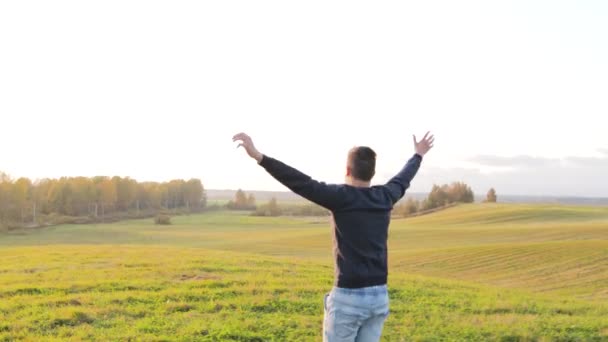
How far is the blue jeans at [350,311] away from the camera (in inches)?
202

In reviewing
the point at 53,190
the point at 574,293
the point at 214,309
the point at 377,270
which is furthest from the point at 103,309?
the point at 53,190

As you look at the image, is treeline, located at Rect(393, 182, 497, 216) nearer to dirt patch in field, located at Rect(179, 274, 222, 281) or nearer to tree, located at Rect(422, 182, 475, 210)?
tree, located at Rect(422, 182, 475, 210)

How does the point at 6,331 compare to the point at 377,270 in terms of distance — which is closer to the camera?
the point at 377,270

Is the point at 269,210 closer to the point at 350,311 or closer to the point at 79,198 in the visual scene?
the point at 79,198

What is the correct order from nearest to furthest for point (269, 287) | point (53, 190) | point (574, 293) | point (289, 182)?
point (289, 182), point (269, 287), point (574, 293), point (53, 190)

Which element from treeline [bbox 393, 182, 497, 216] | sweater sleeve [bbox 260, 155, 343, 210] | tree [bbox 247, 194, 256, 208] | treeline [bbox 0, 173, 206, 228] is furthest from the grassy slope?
tree [bbox 247, 194, 256, 208]

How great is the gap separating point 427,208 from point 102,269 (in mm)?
106725

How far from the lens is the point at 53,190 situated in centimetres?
9931

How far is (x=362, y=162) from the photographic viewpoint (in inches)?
207

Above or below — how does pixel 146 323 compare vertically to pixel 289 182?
below

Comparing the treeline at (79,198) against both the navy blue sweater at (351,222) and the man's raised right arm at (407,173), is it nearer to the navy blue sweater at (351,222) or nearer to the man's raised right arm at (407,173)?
the man's raised right arm at (407,173)

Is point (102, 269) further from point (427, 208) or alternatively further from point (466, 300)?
point (427, 208)

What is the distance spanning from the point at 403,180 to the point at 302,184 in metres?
1.38

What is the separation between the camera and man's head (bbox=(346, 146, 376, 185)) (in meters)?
5.23
